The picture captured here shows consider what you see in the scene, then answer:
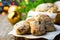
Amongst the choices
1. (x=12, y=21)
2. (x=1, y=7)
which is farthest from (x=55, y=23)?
(x=1, y=7)

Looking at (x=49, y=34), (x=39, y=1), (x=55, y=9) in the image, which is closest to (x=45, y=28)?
(x=49, y=34)

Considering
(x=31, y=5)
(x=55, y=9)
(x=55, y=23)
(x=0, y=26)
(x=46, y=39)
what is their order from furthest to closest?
(x=0, y=26), (x=31, y=5), (x=55, y=9), (x=55, y=23), (x=46, y=39)

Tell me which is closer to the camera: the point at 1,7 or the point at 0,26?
the point at 0,26

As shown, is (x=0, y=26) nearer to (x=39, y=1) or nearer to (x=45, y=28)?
(x=39, y=1)

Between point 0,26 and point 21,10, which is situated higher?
point 21,10

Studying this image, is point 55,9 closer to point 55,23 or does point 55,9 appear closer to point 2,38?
point 55,23

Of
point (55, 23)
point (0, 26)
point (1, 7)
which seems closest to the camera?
point (55, 23)
